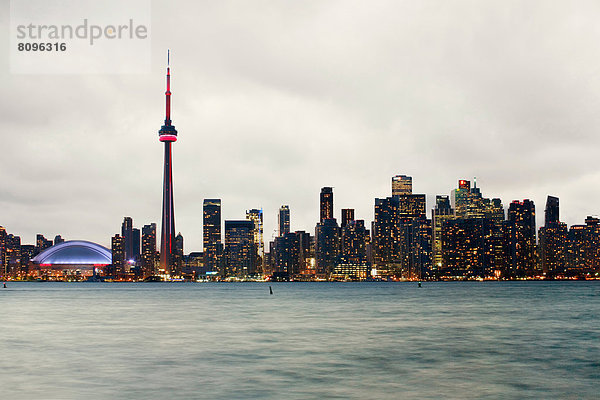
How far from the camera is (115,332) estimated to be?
6638 cm

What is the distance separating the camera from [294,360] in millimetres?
44844

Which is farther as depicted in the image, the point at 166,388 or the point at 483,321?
the point at 483,321

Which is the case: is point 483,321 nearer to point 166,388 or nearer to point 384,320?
point 384,320

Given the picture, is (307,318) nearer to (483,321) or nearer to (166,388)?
(483,321)

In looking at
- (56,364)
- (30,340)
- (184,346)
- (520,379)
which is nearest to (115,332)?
(30,340)

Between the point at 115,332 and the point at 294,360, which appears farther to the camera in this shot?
the point at 115,332

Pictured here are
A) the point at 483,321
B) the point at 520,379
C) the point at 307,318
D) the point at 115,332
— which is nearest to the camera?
the point at 520,379

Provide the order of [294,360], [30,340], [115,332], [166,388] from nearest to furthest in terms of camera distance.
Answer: [166,388]
[294,360]
[30,340]
[115,332]

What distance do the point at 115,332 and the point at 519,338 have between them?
3888cm

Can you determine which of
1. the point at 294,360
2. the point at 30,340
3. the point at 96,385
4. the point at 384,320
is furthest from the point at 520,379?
the point at 384,320

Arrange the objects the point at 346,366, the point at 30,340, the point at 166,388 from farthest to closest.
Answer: the point at 30,340
the point at 346,366
the point at 166,388

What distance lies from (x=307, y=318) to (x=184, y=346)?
36.8m

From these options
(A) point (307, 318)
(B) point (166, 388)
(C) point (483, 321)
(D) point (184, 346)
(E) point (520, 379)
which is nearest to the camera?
(B) point (166, 388)

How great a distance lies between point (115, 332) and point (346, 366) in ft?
109
